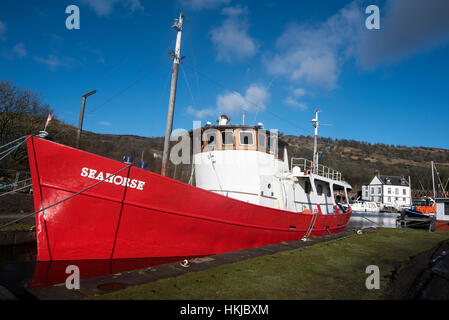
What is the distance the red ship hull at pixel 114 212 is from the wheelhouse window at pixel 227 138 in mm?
2890

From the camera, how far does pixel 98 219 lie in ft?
21.5

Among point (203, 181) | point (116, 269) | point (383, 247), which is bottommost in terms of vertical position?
point (116, 269)

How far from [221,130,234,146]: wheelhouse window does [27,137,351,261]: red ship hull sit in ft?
9.48

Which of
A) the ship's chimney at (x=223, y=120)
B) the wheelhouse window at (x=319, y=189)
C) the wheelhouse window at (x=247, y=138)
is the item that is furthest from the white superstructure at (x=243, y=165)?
the wheelhouse window at (x=319, y=189)

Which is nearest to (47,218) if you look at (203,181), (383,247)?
(203,181)

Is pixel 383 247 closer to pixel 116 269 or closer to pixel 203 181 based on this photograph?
pixel 203 181

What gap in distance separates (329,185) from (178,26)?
419 inches

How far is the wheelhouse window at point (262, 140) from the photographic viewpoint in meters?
10.2

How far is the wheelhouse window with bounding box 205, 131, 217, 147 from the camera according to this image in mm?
10336

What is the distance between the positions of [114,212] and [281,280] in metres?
4.33

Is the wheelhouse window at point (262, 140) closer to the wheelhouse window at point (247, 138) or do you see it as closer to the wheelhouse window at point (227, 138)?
the wheelhouse window at point (247, 138)

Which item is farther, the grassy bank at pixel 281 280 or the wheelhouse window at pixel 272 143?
the wheelhouse window at pixel 272 143

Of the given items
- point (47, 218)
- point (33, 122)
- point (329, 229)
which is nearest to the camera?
point (47, 218)

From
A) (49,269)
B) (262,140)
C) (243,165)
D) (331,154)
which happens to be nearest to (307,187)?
(262,140)
